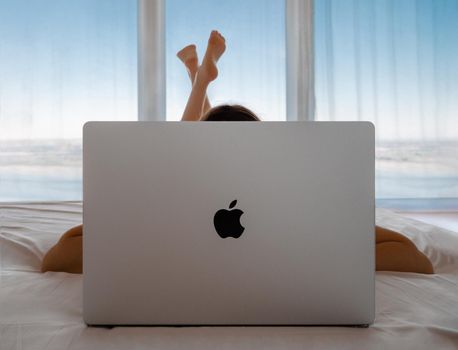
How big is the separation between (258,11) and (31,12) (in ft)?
6.55

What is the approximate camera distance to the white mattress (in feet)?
1.78

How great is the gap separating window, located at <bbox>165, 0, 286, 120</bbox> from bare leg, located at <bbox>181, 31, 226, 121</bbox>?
1654 millimetres

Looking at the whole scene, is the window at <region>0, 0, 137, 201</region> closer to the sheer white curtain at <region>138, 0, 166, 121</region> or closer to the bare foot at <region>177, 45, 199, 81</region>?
the sheer white curtain at <region>138, 0, 166, 121</region>

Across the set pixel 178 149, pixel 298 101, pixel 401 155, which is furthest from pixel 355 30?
pixel 178 149

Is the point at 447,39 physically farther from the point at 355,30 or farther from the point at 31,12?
the point at 31,12

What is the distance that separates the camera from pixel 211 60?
2.19 meters

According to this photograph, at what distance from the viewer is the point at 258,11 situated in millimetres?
3951

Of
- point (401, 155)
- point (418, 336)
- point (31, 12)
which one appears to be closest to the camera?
point (418, 336)

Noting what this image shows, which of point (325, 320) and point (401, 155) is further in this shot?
point (401, 155)

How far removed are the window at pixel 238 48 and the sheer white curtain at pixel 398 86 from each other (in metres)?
0.39

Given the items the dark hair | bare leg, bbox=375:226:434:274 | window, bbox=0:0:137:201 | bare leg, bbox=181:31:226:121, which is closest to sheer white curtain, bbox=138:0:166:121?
window, bbox=0:0:137:201

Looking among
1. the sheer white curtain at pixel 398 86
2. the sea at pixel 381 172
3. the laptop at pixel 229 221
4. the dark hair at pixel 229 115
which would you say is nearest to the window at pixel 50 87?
the sea at pixel 381 172

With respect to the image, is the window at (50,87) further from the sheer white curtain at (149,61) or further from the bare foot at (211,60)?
the bare foot at (211,60)

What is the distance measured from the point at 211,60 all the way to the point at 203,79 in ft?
0.41
